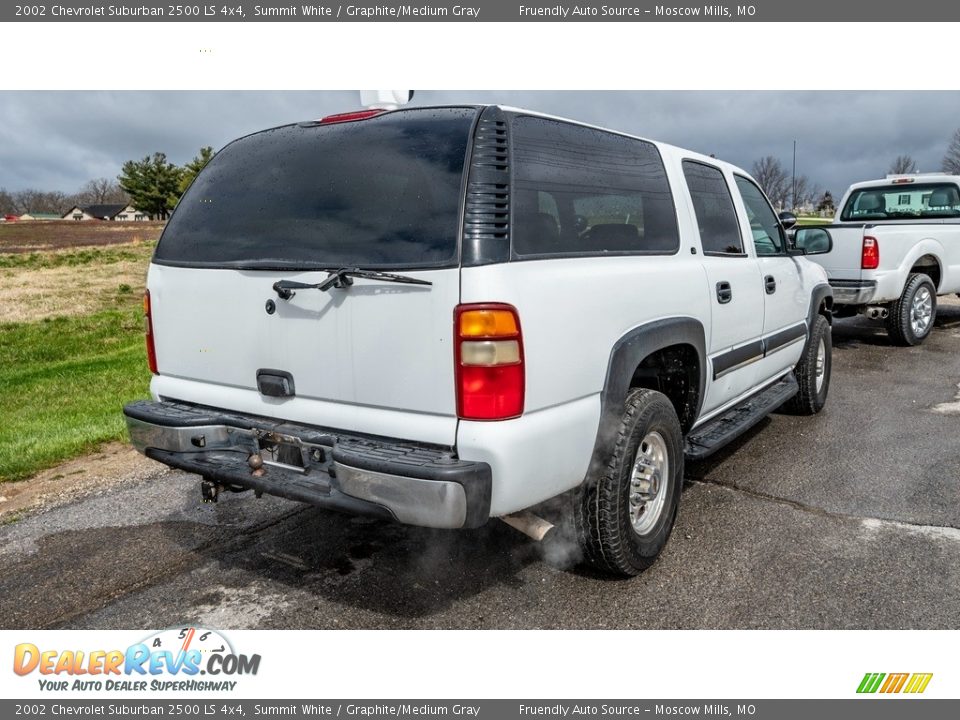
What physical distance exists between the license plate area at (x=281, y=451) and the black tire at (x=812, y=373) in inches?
165

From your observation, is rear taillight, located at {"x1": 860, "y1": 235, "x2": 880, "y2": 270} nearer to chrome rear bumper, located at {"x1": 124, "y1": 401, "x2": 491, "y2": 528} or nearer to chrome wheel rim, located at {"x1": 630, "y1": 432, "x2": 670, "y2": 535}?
chrome wheel rim, located at {"x1": 630, "y1": 432, "x2": 670, "y2": 535}

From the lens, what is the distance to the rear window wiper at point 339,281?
2.71 metres

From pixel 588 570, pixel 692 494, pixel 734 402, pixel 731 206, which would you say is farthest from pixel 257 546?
pixel 731 206

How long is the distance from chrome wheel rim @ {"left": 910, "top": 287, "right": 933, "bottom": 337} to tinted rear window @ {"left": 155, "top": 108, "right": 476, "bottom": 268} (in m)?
8.25

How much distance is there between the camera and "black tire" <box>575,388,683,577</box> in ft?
10.4

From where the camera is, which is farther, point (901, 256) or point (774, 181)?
point (774, 181)

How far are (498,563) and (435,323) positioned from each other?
143 centimetres

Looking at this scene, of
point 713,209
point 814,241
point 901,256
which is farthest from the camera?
point 901,256

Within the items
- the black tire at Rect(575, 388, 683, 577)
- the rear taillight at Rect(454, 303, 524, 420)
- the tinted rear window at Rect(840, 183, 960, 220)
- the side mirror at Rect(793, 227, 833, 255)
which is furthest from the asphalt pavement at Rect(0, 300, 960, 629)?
the tinted rear window at Rect(840, 183, 960, 220)

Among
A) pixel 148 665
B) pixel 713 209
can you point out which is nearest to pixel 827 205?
pixel 713 209

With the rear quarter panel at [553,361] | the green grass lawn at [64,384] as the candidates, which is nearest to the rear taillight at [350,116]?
the rear quarter panel at [553,361]

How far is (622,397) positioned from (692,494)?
1569 millimetres

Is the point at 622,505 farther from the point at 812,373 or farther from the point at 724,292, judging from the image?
the point at 812,373

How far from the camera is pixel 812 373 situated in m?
5.94
